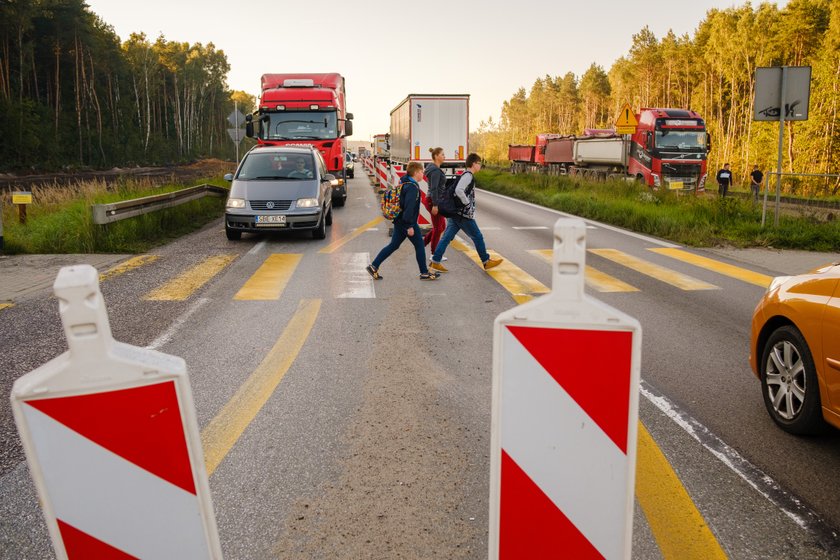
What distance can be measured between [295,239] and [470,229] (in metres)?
5.17

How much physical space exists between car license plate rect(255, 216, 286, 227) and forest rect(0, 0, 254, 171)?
149ft

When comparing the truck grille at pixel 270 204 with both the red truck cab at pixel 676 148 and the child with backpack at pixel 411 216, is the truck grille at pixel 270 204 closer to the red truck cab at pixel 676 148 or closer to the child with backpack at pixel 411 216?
the child with backpack at pixel 411 216

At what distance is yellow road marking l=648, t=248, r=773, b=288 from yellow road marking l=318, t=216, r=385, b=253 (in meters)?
6.15

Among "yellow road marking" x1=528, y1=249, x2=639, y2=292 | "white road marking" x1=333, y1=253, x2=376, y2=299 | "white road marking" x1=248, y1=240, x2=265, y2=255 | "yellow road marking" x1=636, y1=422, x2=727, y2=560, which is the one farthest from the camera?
"white road marking" x1=248, y1=240, x2=265, y2=255

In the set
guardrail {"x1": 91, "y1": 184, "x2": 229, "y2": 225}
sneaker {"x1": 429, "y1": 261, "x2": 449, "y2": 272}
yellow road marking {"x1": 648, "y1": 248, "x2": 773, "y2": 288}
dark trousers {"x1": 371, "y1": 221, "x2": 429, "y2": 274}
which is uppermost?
guardrail {"x1": 91, "y1": 184, "x2": 229, "y2": 225}

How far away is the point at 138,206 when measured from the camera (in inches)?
546

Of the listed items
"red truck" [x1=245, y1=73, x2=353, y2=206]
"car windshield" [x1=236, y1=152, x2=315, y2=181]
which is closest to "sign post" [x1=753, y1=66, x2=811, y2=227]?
"car windshield" [x1=236, y1=152, x2=315, y2=181]

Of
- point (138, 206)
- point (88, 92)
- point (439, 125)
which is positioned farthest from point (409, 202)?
point (88, 92)

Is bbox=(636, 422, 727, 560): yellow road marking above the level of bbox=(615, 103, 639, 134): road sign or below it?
below

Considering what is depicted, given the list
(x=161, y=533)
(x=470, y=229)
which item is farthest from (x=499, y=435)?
(x=470, y=229)

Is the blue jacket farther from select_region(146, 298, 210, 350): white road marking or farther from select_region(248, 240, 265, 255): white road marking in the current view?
select_region(248, 240, 265, 255): white road marking

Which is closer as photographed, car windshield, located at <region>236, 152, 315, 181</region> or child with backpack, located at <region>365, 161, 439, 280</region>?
child with backpack, located at <region>365, 161, 439, 280</region>

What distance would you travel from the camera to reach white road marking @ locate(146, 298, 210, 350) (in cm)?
662

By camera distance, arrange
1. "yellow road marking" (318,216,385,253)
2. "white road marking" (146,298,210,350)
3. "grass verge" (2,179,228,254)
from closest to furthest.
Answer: "white road marking" (146,298,210,350) → "grass verge" (2,179,228,254) → "yellow road marking" (318,216,385,253)
